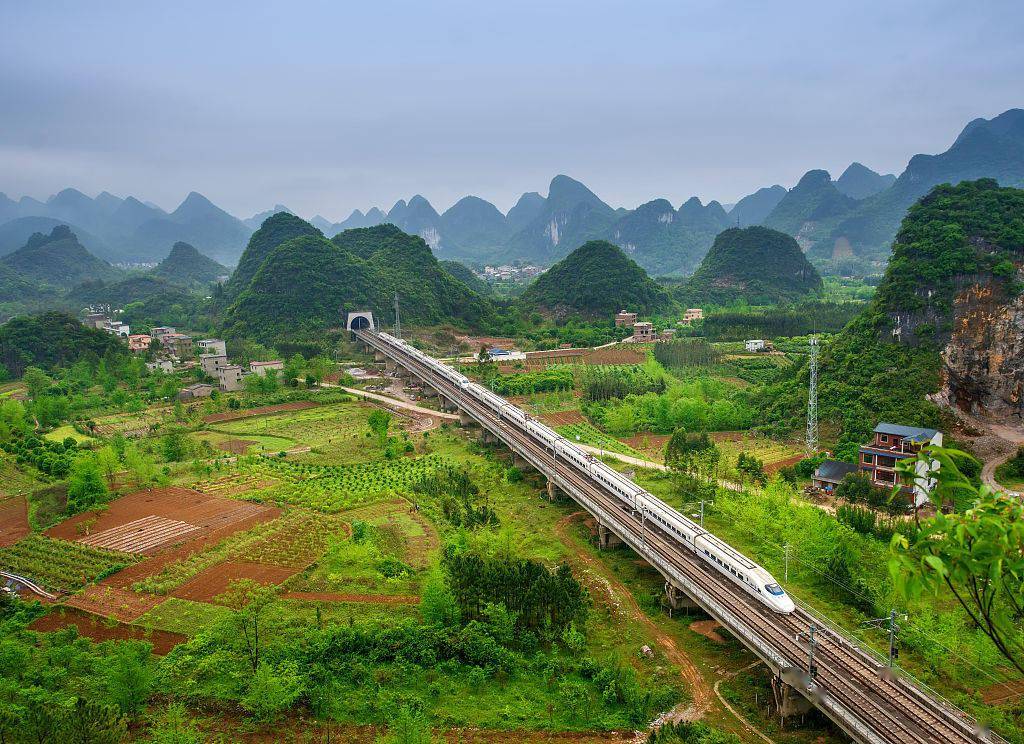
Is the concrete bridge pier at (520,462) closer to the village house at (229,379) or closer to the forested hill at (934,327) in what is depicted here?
the forested hill at (934,327)

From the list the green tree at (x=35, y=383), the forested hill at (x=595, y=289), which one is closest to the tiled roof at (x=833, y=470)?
the green tree at (x=35, y=383)

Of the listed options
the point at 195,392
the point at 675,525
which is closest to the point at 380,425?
the point at 675,525

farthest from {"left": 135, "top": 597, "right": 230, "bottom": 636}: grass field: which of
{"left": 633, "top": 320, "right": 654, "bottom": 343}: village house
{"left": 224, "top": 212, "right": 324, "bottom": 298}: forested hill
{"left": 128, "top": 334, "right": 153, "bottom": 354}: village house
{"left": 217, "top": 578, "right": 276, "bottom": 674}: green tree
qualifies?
{"left": 224, "top": 212, "right": 324, "bottom": 298}: forested hill

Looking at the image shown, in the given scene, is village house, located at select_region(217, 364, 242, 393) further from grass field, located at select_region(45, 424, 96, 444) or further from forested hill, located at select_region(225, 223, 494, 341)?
forested hill, located at select_region(225, 223, 494, 341)

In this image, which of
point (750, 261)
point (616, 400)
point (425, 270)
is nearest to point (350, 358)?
point (425, 270)

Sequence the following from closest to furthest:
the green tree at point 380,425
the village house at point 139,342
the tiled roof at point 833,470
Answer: the tiled roof at point 833,470 < the green tree at point 380,425 < the village house at point 139,342

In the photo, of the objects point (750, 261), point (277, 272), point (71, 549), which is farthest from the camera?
point (750, 261)

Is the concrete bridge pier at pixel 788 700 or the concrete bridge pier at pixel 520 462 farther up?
the concrete bridge pier at pixel 520 462

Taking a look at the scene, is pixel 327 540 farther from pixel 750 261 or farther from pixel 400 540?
pixel 750 261
